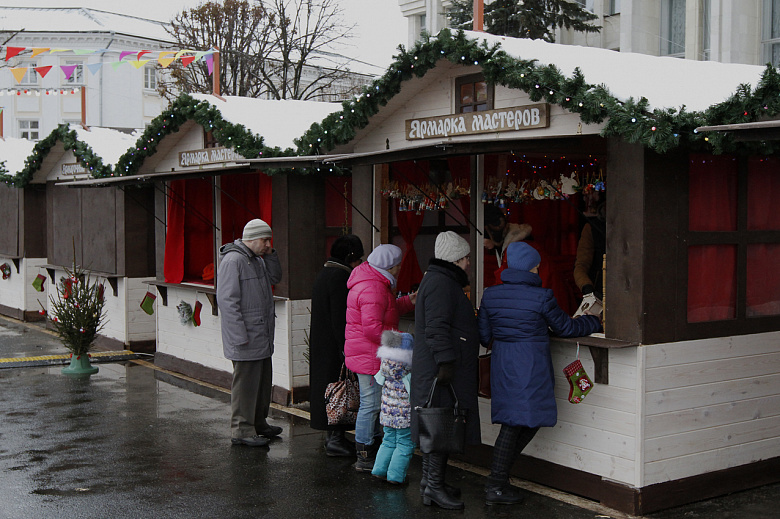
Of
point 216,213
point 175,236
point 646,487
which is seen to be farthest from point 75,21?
point 646,487

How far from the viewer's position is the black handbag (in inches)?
235

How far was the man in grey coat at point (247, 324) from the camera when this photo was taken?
7.77 meters

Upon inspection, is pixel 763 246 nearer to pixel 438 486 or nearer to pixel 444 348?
pixel 444 348

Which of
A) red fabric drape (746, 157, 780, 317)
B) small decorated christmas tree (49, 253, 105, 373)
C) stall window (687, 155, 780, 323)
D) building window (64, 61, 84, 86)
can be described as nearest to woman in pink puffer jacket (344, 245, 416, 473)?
stall window (687, 155, 780, 323)

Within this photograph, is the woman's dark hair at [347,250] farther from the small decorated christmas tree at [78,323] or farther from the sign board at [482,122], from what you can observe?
the small decorated christmas tree at [78,323]

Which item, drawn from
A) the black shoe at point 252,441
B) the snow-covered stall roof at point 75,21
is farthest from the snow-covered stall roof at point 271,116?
A: the snow-covered stall roof at point 75,21

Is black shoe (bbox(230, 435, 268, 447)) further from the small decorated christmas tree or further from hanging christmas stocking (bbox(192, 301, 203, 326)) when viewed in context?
the small decorated christmas tree

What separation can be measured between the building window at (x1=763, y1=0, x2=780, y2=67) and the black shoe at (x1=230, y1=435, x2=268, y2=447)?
60.8 ft

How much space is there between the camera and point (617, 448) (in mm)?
6090

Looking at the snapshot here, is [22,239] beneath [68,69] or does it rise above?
beneath

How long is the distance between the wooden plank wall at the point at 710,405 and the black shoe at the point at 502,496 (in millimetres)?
→ 860

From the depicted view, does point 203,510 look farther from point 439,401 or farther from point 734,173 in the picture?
point 734,173

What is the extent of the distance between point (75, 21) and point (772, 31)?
38420 millimetres

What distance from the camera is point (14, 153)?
61.6 ft
